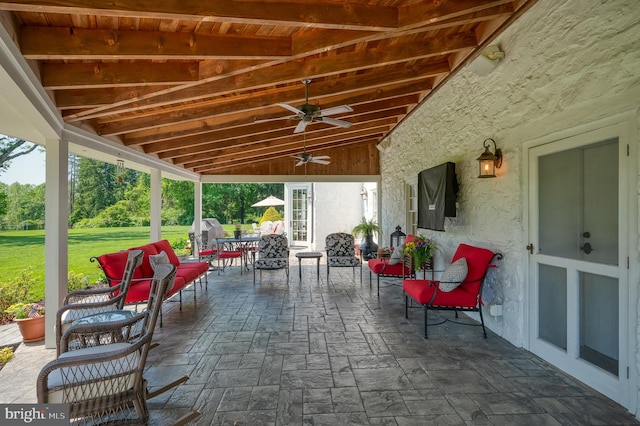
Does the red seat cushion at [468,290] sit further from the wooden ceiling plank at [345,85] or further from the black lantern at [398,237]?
the black lantern at [398,237]

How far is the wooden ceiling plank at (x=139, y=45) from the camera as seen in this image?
2318 millimetres

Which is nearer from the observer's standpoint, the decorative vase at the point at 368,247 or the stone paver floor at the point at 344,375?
the stone paver floor at the point at 344,375

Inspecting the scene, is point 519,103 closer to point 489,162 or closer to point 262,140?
point 489,162

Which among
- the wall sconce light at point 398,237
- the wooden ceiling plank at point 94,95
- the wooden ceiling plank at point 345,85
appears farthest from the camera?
the wall sconce light at point 398,237

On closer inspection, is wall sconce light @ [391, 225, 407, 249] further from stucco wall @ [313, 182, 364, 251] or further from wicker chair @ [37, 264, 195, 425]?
wicker chair @ [37, 264, 195, 425]

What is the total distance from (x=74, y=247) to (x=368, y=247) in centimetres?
1103

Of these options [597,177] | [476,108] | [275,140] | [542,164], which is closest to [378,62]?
[476,108]

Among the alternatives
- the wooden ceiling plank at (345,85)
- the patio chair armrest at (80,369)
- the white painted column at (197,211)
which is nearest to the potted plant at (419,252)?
the wooden ceiling plank at (345,85)

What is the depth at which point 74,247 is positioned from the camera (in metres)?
12.1

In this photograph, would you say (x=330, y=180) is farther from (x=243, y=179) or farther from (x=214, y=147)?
(x=214, y=147)

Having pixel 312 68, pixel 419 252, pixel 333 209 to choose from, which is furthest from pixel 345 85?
pixel 333 209

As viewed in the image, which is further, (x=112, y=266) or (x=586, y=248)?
(x=112, y=266)

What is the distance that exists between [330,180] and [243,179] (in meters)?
2.42

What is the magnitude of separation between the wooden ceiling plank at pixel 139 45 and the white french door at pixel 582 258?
2.59m
